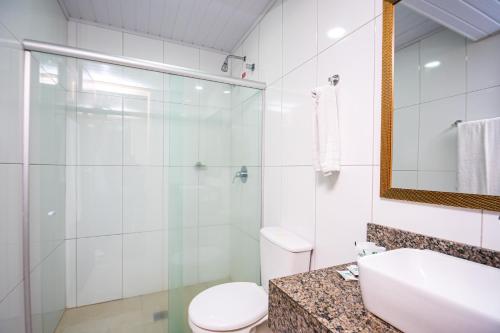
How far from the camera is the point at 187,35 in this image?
6.92ft

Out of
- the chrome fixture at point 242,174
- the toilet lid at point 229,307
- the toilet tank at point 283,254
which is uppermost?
the chrome fixture at point 242,174

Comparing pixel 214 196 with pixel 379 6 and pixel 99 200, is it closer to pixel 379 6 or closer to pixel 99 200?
pixel 99 200

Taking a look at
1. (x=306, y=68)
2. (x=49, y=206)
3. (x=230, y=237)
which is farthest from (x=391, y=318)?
(x=49, y=206)

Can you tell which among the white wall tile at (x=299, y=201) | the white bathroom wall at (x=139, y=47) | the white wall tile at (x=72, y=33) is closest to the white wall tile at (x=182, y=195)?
the white wall tile at (x=299, y=201)

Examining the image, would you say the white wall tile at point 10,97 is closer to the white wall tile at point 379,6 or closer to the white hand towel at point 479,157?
the white wall tile at point 379,6

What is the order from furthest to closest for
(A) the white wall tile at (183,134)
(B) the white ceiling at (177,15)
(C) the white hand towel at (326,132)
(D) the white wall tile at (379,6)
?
1. (B) the white ceiling at (177,15)
2. (A) the white wall tile at (183,134)
3. (C) the white hand towel at (326,132)
4. (D) the white wall tile at (379,6)

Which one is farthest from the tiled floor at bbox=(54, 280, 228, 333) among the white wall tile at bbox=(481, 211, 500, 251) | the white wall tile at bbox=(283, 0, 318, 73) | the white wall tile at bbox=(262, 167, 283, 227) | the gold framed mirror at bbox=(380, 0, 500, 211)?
the white wall tile at bbox=(283, 0, 318, 73)

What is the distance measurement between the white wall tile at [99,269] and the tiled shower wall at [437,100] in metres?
2.19

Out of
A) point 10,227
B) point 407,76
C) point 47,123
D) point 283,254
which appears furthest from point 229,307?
point 47,123

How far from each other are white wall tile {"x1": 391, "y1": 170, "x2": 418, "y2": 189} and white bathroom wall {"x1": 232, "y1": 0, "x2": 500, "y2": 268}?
63mm

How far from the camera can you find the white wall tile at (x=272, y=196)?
1.54 meters

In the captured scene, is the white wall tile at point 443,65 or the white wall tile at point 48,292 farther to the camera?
the white wall tile at point 48,292

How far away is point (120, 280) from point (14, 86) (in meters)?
1.64

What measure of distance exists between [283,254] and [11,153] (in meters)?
1.52
